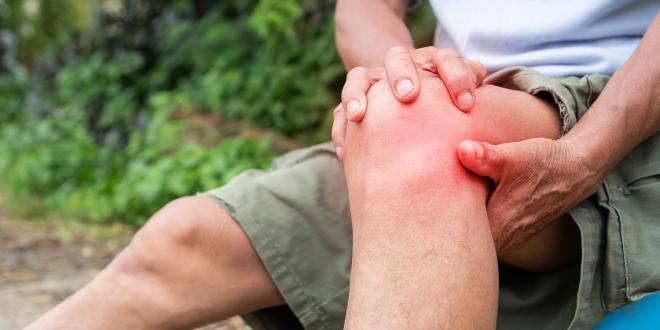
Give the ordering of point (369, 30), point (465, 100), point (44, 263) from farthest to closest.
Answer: point (44, 263)
point (369, 30)
point (465, 100)

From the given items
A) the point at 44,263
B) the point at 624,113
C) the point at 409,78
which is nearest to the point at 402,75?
the point at 409,78

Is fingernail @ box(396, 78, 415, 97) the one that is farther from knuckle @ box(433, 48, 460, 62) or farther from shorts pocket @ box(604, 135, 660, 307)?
shorts pocket @ box(604, 135, 660, 307)

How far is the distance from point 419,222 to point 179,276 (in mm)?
504

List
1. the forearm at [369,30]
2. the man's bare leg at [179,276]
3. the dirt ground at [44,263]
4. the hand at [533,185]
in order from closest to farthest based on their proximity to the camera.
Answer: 1. the hand at [533,185]
2. the man's bare leg at [179,276]
3. the forearm at [369,30]
4. the dirt ground at [44,263]

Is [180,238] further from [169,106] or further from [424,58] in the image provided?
[169,106]

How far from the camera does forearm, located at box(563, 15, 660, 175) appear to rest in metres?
0.98

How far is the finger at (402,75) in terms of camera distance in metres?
0.92

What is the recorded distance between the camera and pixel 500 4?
4.22 feet

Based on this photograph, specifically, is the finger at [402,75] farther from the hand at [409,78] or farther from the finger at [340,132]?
the finger at [340,132]

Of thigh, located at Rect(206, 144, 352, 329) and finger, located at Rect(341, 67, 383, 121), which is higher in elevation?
finger, located at Rect(341, 67, 383, 121)

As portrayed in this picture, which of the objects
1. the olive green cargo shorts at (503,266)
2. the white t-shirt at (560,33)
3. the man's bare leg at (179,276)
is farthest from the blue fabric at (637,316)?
the man's bare leg at (179,276)

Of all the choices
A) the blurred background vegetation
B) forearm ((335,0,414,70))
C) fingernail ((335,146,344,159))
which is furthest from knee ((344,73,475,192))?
the blurred background vegetation

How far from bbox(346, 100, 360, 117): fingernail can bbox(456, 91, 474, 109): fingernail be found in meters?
0.13

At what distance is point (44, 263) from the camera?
112 inches
